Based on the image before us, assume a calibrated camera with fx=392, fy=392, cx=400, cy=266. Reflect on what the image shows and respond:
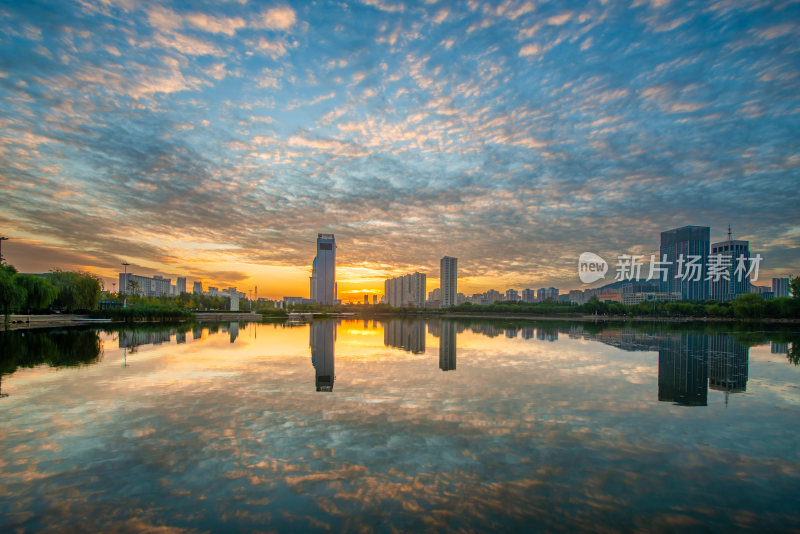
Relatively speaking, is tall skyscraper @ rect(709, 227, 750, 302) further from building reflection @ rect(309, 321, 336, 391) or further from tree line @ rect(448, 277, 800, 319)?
building reflection @ rect(309, 321, 336, 391)

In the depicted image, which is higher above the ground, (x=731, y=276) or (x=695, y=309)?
(x=731, y=276)

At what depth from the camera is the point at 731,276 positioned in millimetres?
184875

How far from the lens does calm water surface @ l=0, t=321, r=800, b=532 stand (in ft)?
19.0

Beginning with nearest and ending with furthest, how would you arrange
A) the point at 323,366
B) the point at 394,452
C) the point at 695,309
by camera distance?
1. the point at 394,452
2. the point at 323,366
3. the point at 695,309

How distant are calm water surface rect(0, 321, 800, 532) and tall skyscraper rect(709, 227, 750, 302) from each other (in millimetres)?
194033

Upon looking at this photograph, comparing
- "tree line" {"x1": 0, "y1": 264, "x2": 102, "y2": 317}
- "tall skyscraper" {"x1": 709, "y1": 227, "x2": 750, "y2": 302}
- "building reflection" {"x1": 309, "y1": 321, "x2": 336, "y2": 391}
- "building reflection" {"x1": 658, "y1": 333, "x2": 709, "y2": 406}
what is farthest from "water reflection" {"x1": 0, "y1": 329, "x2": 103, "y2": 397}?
"tall skyscraper" {"x1": 709, "y1": 227, "x2": 750, "y2": 302}

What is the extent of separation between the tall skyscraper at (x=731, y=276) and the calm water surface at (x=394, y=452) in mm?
194033

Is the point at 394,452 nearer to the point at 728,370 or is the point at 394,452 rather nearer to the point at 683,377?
the point at 683,377

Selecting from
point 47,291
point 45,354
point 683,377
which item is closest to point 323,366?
point 683,377

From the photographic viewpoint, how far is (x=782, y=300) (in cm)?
8581

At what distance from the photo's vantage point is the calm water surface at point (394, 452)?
5.79m

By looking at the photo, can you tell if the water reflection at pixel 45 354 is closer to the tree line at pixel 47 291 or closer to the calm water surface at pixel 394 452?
the calm water surface at pixel 394 452

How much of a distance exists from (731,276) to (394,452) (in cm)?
23606

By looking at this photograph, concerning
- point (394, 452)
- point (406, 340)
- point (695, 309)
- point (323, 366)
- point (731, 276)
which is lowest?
point (695, 309)
